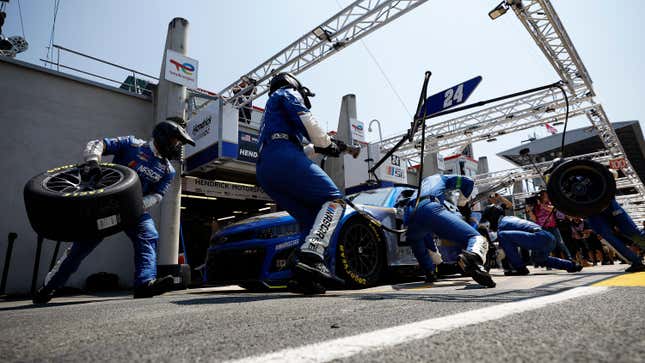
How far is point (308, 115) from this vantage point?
272 centimetres

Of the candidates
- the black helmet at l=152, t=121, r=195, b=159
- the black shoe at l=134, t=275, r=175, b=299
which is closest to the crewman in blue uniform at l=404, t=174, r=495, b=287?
the black shoe at l=134, t=275, r=175, b=299

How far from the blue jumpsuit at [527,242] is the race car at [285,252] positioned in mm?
1854

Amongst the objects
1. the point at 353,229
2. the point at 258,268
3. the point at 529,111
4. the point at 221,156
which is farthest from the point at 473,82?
the point at 529,111

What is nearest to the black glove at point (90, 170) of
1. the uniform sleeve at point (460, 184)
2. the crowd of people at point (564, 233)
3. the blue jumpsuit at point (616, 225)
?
the uniform sleeve at point (460, 184)

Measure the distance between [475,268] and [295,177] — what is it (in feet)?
5.23

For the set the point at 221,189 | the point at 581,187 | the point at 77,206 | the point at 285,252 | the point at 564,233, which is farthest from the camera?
the point at 221,189

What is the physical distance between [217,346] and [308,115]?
2.07 metres

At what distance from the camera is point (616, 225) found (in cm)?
435

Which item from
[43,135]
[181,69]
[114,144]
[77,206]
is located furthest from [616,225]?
[43,135]

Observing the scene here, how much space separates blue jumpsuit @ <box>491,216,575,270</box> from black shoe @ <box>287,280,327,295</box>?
3.56 metres

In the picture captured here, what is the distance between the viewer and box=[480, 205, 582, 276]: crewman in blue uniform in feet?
→ 15.1

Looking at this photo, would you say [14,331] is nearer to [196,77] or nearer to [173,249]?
[173,249]

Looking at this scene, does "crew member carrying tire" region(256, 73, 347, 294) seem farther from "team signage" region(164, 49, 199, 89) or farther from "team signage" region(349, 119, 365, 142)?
"team signage" region(349, 119, 365, 142)

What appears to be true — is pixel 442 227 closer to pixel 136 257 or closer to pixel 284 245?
pixel 284 245
